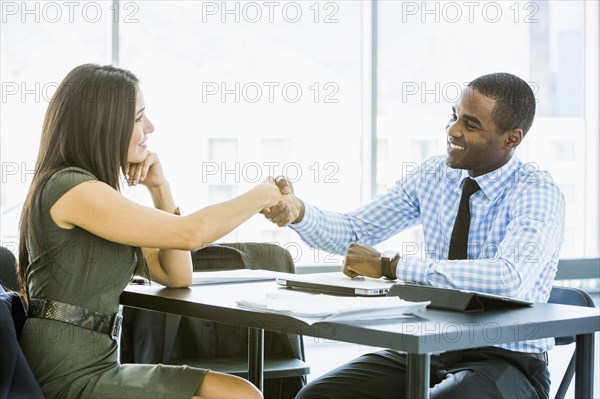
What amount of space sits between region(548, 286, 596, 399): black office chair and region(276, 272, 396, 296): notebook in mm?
497

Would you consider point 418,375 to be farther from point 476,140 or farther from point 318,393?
point 476,140

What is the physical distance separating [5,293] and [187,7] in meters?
3.34

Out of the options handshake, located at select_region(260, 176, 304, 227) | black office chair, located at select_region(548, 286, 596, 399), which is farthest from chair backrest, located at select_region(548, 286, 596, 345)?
handshake, located at select_region(260, 176, 304, 227)

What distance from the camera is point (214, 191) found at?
Result: 5.03 m

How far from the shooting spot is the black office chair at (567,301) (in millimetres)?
2156

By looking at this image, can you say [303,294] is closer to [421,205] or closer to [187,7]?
[421,205]

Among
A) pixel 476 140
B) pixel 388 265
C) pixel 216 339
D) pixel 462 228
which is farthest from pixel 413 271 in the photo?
pixel 216 339

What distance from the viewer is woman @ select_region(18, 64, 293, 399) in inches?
69.9

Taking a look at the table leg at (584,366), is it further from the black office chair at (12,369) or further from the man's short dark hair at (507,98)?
the black office chair at (12,369)

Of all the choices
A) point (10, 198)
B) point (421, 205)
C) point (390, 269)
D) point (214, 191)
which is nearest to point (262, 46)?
point (214, 191)

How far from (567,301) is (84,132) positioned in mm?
1379

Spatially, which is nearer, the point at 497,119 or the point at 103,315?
the point at 103,315

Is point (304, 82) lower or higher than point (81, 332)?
higher

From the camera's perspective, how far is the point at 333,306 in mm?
1672
